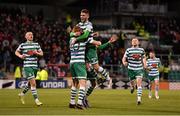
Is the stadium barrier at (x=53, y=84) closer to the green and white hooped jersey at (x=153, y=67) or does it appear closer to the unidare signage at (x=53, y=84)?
the unidare signage at (x=53, y=84)

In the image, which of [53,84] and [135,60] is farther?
[53,84]

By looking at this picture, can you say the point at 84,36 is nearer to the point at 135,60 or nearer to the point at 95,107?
the point at 95,107

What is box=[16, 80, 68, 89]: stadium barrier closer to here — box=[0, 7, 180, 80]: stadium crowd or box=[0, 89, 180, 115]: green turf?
box=[0, 7, 180, 80]: stadium crowd

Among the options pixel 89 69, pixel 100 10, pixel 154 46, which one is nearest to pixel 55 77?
pixel 154 46

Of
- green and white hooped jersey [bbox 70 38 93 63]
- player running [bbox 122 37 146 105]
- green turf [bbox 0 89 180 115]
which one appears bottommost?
green turf [bbox 0 89 180 115]

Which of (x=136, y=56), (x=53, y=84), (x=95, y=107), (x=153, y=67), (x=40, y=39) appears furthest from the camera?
(x=40, y=39)

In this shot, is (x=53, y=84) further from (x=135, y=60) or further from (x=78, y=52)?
(x=78, y=52)

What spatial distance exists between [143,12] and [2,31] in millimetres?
17545

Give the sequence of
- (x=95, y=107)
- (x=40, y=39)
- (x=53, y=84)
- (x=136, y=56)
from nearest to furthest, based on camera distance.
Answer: (x=95, y=107) < (x=136, y=56) < (x=53, y=84) < (x=40, y=39)

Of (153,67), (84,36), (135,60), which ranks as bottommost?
(153,67)

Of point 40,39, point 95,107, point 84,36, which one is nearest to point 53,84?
point 40,39

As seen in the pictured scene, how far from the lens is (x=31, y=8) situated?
5653 centimetres

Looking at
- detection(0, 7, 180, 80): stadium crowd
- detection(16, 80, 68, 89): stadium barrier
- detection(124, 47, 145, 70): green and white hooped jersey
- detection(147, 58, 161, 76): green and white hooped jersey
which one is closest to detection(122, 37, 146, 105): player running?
detection(124, 47, 145, 70): green and white hooped jersey

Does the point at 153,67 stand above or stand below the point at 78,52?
below
